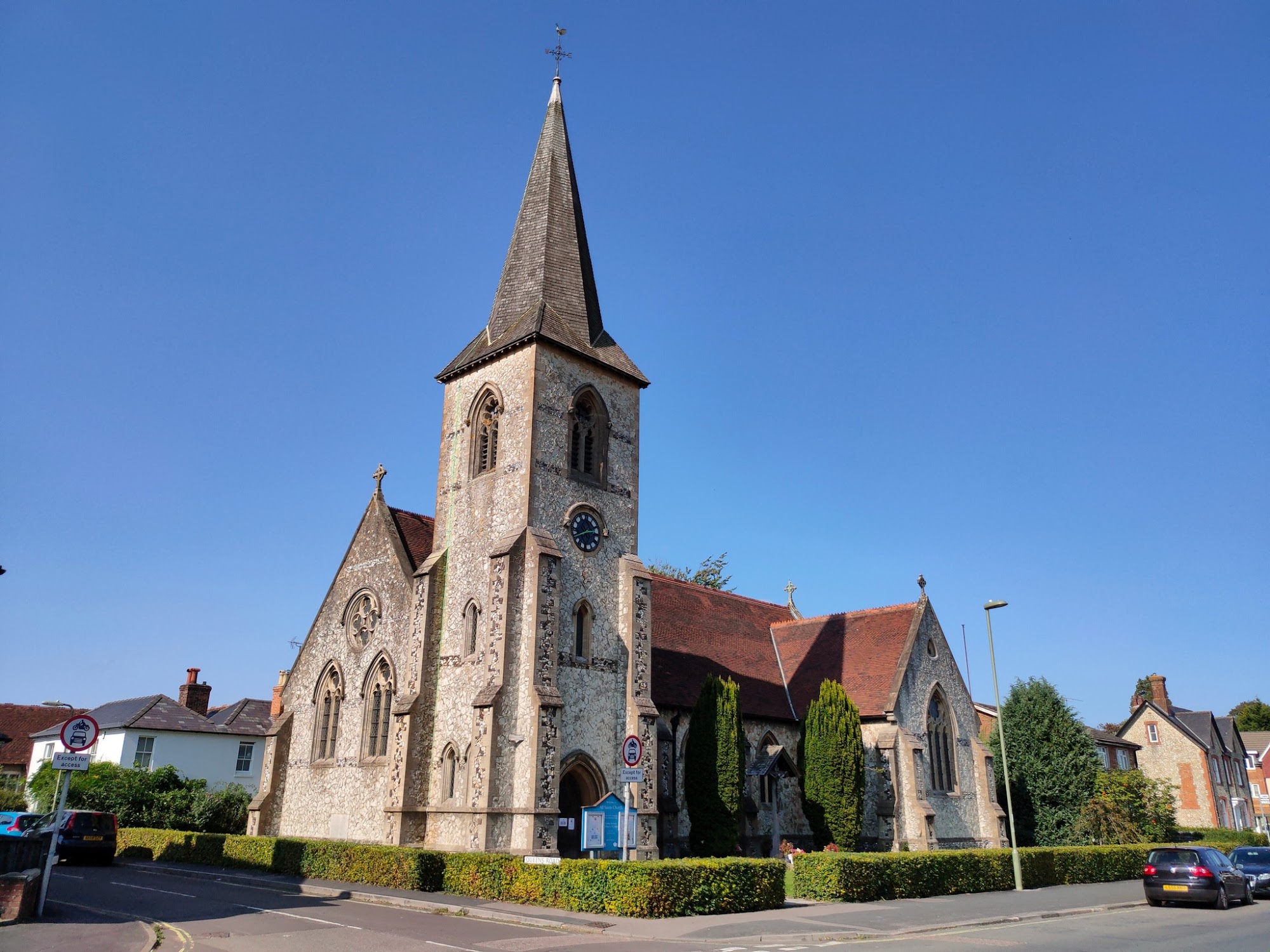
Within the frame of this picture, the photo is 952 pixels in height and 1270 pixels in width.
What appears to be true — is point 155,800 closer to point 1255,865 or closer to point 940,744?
point 940,744

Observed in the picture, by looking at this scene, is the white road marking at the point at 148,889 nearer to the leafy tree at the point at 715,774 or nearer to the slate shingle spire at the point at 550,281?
the leafy tree at the point at 715,774

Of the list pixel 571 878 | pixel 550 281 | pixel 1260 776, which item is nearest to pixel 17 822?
pixel 571 878

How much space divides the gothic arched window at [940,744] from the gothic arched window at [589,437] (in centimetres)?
1615

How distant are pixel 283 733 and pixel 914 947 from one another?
22.5m

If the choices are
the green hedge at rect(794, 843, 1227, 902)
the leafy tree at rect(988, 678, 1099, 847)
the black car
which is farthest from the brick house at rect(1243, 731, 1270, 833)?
the green hedge at rect(794, 843, 1227, 902)

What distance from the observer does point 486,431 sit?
1116 inches

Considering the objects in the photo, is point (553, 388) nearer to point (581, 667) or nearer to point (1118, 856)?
point (581, 667)

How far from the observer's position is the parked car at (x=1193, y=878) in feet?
73.3

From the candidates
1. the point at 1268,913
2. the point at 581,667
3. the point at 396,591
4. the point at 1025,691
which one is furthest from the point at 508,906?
the point at 1025,691

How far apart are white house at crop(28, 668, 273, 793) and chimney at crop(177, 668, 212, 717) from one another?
3 centimetres

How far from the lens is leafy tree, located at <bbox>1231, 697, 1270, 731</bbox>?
358 ft

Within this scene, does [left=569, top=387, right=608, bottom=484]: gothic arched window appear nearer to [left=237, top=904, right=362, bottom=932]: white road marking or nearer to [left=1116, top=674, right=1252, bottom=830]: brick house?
[left=237, top=904, right=362, bottom=932]: white road marking

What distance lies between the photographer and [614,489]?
93.2 feet

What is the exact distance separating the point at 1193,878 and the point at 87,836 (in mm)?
31490
